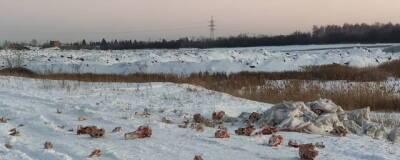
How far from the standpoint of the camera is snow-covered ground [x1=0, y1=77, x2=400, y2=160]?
7.47 meters

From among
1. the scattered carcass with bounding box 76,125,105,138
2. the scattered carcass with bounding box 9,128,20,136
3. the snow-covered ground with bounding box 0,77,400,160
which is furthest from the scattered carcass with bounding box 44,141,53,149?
the scattered carcass with bounding box 9,128,20,136

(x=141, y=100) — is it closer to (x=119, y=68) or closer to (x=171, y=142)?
(x=171, y=142)

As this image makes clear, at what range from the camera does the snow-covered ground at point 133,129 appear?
24.5 ft

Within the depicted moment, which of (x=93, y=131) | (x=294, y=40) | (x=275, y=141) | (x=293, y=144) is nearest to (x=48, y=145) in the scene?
(x=93, y=131)

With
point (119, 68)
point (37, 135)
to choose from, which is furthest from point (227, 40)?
point (37, 135)

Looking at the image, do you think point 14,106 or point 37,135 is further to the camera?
point 14,106

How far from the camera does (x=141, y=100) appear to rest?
1423 cm

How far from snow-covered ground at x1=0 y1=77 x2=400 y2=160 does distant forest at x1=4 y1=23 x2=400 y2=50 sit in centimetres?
8592

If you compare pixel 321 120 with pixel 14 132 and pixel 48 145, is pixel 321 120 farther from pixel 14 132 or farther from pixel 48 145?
pixel 14 132

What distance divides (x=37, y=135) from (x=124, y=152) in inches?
81.2

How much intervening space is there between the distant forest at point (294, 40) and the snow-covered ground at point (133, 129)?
8592cm

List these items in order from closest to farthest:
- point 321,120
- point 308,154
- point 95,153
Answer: point 308,154 < point 95,153 < point 321,120

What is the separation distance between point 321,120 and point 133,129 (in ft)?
9.45

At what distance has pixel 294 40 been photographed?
11981 cm
